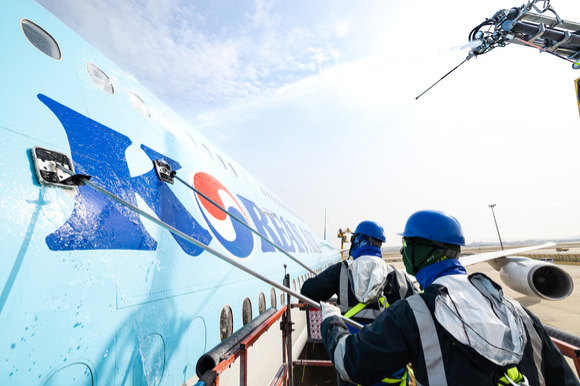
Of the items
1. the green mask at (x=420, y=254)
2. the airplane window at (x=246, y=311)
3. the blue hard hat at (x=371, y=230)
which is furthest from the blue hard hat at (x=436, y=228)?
the airplane window at (x=246, y=311)

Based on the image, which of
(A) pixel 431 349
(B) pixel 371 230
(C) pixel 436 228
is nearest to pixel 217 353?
(A) pixel 431 349

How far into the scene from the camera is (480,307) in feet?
5.92

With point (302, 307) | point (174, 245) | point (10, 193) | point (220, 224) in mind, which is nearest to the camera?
Answer: point (10, 193)

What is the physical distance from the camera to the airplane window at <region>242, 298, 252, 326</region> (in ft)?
15.2

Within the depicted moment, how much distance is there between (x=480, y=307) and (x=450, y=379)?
1.61ft

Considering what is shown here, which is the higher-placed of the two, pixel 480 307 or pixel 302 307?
pixel 480 307

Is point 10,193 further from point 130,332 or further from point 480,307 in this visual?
point 480,307

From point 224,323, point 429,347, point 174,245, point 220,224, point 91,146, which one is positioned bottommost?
point 224,323

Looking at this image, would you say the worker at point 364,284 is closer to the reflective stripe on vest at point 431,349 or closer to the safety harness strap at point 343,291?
the safety harness strap at point 343,291

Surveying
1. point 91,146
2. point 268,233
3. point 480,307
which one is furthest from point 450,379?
point 268,233

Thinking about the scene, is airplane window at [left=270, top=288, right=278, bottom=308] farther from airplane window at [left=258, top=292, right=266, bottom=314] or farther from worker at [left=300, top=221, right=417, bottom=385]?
worker at [left=300, top=221, right=417, bottom=385]

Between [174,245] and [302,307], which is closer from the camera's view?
[174,245]

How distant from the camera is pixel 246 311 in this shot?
187 inches

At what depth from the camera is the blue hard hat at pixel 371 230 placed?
4.48 metres
